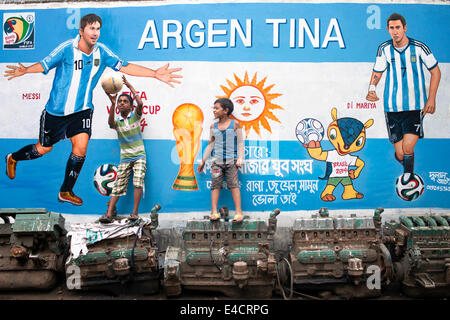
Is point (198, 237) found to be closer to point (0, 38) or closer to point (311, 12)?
point (311, 12)

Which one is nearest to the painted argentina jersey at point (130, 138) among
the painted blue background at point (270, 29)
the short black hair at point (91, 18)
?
the painted blue background at point (270, 29)

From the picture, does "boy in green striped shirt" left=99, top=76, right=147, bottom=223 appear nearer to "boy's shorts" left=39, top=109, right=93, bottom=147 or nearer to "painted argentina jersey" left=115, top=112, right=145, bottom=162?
"painted argentina jersey" left=115, top=112, right=145, bottom=162

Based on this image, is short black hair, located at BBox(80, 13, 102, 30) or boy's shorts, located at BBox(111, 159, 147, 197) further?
short black hair, located at BBox(80, 13, 102, 30)

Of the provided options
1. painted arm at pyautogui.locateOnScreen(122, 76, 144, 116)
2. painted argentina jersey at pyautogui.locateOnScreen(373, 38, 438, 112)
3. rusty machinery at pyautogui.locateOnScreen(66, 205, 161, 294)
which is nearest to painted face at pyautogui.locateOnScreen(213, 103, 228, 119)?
painted arm at pyautogui.locateOnScreen(122, 76, 144, 116)

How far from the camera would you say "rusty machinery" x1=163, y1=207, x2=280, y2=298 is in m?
4.87

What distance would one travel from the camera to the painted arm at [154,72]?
6137 millimetres

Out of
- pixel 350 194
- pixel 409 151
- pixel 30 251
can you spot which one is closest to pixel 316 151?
pixel 350 194

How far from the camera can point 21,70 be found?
629 centimetres

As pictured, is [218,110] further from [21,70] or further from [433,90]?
[433,90]

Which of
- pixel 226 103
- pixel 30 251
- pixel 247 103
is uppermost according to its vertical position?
pixel 247 103

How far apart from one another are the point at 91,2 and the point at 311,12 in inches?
155

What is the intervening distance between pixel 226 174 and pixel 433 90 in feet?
13.3

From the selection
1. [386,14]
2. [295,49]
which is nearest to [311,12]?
[295,49]

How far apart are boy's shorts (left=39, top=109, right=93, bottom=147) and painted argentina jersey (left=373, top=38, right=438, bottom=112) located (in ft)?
17.2
